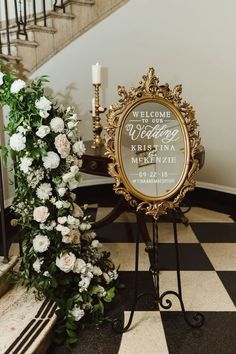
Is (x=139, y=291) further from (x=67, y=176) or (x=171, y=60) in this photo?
(x=171, y=60)

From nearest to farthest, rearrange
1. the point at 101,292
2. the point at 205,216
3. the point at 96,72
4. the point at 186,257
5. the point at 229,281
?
→ the point at 101,292
the point at 229,281
the point at 186,257
the point at 96,72
the point at 205,216

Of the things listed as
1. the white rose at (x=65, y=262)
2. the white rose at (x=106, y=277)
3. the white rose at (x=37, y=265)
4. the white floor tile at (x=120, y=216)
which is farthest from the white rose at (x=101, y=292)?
the white floor tile at (x=120, y=216)

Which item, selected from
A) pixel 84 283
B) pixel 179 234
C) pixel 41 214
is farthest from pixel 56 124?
pixel 179 234

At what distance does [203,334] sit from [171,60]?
2398mm

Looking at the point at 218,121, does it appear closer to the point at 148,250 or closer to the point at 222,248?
the point at 222,248

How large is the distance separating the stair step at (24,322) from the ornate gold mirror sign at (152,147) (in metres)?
0.67

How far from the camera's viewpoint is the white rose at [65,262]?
164 centimetres

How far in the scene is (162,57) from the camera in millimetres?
3203

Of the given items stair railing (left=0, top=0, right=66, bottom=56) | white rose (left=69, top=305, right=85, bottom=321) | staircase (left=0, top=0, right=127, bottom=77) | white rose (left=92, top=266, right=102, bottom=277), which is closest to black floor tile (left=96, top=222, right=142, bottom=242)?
white rose (left=92, top=266, right=102, bottom=277)

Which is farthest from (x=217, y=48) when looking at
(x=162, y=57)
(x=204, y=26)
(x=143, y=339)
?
(x=143, y=339)

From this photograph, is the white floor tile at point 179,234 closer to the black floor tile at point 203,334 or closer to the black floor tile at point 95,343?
the black floor tile at point 203,334

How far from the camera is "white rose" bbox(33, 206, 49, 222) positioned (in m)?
1.58

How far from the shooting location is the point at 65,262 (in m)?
1.64

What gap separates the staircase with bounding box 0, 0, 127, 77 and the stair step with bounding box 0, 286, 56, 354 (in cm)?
187
